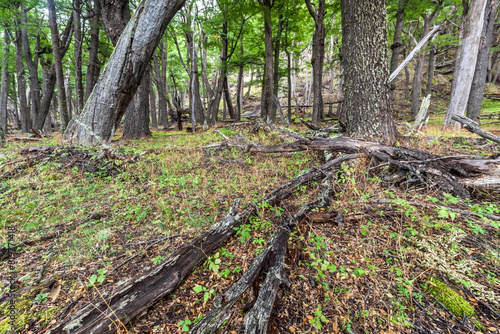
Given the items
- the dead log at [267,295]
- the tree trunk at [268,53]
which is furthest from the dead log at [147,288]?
the tree trunk at [268,53]

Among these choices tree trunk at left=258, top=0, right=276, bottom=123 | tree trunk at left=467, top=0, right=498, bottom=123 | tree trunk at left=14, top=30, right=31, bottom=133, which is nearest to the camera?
tree trunk at left=258, top=0, right=276, bottom=123

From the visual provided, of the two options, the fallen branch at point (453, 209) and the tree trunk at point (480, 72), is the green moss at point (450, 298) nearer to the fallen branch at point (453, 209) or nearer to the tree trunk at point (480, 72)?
the fallen branch at point (453, 209)

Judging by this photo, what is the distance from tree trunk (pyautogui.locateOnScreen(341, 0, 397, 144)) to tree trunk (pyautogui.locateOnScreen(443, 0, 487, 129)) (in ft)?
14.7

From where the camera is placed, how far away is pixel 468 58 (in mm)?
7199

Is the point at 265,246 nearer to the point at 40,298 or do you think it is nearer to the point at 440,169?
the point at 40,298

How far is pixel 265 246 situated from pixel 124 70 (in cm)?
549

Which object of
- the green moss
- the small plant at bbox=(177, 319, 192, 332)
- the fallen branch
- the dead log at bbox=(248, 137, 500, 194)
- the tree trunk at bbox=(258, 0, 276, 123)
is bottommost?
the green moss

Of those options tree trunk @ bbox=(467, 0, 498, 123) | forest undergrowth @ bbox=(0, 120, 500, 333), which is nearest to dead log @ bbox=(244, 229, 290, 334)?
forest undergrowth @ bbox=(0, 120, 500, 333)

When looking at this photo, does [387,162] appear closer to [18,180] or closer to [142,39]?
[142,39]

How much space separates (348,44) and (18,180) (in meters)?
7.21

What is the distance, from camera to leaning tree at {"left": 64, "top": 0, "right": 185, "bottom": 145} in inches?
191

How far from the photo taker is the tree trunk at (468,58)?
22.6ft

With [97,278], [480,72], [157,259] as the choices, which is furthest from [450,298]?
[480,72]

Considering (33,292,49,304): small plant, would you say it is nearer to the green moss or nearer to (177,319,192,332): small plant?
(177,319,192,332): small plant
